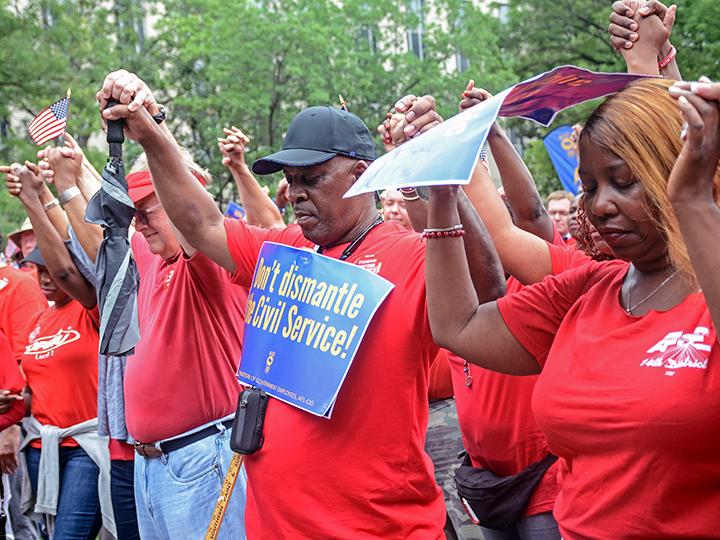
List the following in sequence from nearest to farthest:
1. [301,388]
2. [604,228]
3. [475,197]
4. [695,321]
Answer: [695,321] → [604,228] → [301,388] → [475,197]

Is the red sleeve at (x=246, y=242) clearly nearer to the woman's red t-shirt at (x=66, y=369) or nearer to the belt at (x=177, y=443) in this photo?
the belt at (x=177, y=443)

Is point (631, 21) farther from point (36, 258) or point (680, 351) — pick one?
point (36, 258)

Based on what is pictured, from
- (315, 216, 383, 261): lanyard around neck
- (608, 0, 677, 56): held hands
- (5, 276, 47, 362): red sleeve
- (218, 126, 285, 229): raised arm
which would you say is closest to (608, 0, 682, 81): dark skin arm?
(608, 0, 677, 56): held hands

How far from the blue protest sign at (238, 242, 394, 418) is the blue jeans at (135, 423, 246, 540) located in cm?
96

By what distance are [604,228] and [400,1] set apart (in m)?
24.7

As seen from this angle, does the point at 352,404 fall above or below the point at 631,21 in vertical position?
below

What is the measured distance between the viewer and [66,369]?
232 inches

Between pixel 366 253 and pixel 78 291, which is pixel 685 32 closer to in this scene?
pixel 78 291

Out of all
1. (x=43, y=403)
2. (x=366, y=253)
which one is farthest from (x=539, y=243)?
(x=43, y=403)

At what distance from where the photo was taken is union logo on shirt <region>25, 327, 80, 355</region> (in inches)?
232

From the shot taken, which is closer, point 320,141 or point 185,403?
point 320,141

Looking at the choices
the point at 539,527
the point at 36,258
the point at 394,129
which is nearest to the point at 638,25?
the point at 394,129

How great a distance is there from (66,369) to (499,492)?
2.91 metres

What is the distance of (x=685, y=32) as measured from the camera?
16.8 m
